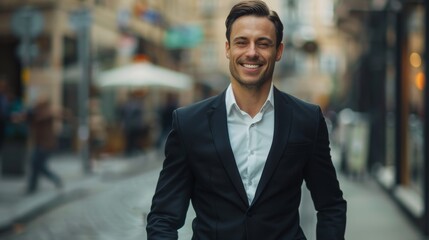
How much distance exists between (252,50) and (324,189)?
581mm

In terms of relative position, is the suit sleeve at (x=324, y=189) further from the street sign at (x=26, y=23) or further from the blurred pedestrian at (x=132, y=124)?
the blurred pedestrian at (x=132, y=124)

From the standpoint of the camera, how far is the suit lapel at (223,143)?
254 cm

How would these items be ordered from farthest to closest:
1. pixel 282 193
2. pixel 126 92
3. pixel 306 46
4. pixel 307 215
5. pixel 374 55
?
pixel 126 92, pixel 306 46, pixel 374 55, pixel 307 215, pixel 282 193

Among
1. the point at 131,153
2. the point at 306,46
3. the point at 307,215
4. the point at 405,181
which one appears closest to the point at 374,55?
the point at 306,46

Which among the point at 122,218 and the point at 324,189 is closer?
the point at 324,189

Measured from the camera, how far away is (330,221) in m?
2.73

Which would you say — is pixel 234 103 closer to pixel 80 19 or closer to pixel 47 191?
pixel 47 191

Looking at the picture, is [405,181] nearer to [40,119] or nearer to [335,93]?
[40,119]

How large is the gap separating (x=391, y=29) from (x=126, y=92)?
59.7ft

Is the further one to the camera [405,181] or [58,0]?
[58,0]

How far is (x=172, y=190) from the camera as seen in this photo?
2668 mm

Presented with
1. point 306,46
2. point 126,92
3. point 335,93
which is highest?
point 306,46

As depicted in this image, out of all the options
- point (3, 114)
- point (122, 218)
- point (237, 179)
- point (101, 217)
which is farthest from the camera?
point (3, 114)

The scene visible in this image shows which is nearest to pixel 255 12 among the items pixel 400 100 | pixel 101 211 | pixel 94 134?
pixel 101 211
